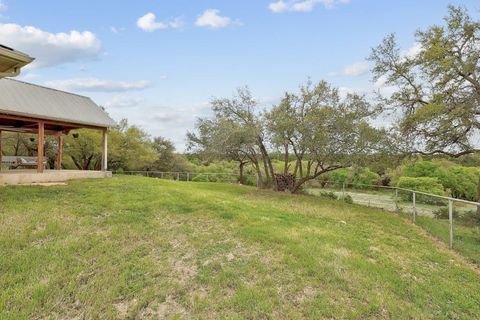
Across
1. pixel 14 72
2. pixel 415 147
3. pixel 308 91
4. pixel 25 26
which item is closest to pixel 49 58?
pixel 25 26

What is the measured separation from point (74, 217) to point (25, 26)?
9.06 metres

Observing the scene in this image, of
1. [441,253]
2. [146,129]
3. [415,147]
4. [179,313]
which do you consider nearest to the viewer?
[179,313]

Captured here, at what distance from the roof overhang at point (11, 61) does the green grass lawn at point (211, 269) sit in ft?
8.83

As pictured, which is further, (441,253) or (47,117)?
(47,117)

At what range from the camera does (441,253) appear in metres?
5.70

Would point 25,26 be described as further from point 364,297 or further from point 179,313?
point 364,297

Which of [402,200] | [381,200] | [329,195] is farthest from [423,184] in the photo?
[402,200]

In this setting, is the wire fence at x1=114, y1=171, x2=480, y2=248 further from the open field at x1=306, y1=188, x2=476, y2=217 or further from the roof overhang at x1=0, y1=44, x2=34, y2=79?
the roof overhang at x1=0, y1=44, x2=34, y2=79

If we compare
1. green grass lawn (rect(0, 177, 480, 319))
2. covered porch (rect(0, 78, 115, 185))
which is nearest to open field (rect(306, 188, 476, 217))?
green grass lawn (rect(0, 177, 480, 319))

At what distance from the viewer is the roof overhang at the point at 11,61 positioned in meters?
5.15

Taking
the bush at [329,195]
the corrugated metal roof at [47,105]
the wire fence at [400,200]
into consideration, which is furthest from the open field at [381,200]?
the corrugated metal roof at [47,105]

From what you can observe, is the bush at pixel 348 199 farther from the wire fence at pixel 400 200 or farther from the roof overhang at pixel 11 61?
the roof overhang at pixel 11 61

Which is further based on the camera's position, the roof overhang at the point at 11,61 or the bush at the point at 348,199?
the bush at the point at 348,199

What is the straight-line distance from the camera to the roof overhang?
5.15 meters
